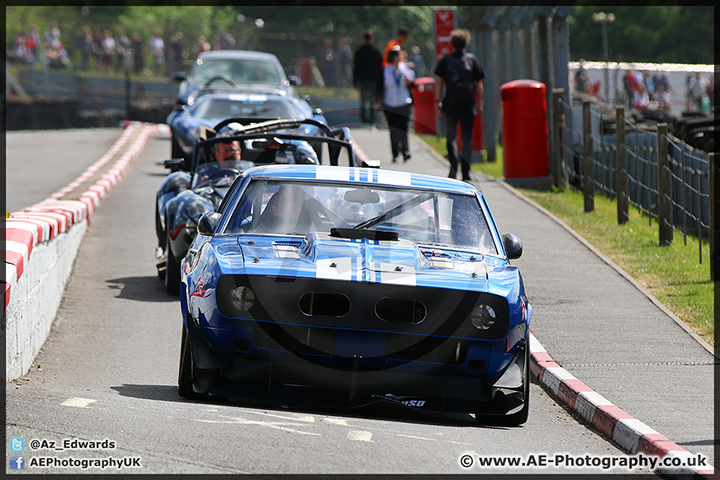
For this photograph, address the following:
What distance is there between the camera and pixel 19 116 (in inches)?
1511

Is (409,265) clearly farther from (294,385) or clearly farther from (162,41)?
(162,41)

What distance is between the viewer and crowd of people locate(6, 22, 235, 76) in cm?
4203

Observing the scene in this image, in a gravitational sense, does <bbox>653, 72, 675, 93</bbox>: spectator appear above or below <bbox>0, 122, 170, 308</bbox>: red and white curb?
above

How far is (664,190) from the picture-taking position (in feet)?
43.2

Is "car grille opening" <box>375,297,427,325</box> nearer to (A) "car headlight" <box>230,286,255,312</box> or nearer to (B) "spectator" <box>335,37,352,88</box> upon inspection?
(A) "car headlight" <box>230,286,255,312</box>

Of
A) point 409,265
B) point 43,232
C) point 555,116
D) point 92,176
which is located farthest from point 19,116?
point 409,265

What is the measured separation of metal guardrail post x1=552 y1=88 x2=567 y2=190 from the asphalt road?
32.9 feet

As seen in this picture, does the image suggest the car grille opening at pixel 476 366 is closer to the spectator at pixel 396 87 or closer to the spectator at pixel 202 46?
the spectator at pixel 396 87

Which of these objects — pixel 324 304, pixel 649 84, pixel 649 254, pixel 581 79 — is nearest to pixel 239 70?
pixel 649 254

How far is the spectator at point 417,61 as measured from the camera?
37.2 meters

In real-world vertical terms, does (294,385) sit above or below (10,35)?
below

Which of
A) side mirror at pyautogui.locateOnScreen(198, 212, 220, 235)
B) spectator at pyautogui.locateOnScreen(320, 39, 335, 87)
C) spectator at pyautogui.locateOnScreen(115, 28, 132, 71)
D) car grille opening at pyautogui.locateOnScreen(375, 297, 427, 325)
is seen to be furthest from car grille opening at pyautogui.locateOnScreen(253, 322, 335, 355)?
spectator at pyautogui.locateOnScreen(115, 28, 132, 71)

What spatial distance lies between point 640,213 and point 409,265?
10462 millimetres

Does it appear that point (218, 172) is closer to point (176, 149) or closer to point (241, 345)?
point (241, 345)
